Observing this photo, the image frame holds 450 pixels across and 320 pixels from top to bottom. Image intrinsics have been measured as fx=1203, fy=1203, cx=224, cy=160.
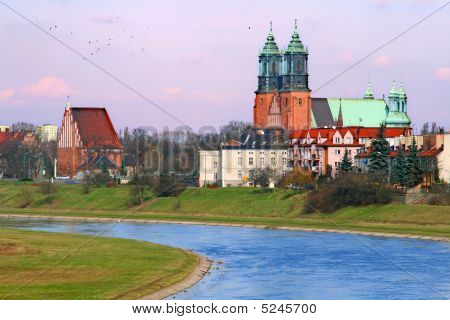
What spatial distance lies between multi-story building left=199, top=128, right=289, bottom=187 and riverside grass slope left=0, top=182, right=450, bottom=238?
17.3m

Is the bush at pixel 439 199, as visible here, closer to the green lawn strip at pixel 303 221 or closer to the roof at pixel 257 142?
the green lawn strip at pixel 303 221

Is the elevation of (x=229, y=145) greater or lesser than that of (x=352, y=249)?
greater

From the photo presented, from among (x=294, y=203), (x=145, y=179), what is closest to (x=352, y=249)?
Answer: (x=294, y=203)

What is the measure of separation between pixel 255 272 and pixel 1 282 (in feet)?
58.3

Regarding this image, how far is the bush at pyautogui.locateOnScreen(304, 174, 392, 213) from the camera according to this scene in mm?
124188

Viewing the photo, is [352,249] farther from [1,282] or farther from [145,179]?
[145,179]

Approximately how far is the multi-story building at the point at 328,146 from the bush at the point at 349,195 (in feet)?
140

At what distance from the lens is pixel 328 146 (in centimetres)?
18025

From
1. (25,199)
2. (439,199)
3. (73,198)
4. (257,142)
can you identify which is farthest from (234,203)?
(257,142)

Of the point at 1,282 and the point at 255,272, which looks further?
the point at 255,272

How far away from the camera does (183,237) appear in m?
107

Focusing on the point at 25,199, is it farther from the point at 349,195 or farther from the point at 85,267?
the point at 85,267

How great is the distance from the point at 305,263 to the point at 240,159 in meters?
102
